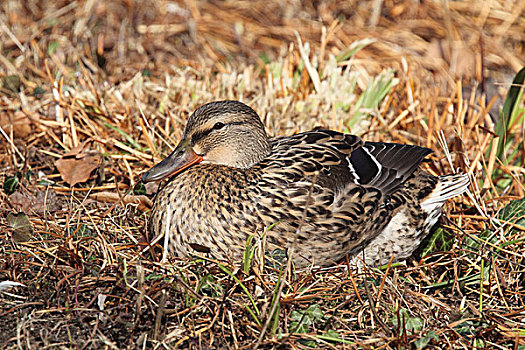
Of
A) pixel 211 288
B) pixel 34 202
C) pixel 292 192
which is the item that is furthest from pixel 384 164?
pixel 34 202

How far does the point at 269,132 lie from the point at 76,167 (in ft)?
4.62

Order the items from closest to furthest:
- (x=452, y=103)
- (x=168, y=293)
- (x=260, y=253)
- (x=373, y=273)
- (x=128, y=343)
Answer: (x=128, y=343), (x=168, y=293), (x=260, y=253), (x=373, y=273), (x=452, y=103)

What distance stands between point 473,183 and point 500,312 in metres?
1.04

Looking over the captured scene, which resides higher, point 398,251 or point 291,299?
point 291,299

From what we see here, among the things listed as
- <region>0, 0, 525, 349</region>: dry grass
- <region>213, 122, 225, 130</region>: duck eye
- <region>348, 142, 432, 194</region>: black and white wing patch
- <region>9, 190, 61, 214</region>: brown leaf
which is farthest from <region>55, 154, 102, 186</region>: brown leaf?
<region>348, 142, 432, 194</region>: black and white wing patch

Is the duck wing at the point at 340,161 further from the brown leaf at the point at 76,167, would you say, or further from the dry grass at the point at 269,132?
the brown leaf at the point at 76,167

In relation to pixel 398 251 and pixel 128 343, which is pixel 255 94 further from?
pixel 128 343

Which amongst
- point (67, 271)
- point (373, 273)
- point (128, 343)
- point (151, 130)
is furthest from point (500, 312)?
point (151, 130)

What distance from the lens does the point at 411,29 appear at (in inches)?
273

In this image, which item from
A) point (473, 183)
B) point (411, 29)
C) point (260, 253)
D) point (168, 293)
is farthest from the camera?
point (411, 29)

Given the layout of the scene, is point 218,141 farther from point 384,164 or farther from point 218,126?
point 384,164

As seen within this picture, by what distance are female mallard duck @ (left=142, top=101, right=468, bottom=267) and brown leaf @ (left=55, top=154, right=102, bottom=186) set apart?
0.85 metres

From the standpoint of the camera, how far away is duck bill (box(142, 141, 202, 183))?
3.43m

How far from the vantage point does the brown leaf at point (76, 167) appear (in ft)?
13.4
